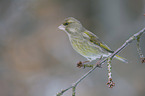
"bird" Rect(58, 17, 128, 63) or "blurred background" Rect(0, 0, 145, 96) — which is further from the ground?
"blurred background" Rect(0, 0, 145, 96)

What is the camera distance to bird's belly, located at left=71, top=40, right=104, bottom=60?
3.48m

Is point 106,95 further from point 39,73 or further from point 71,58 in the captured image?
Result: point 39,73

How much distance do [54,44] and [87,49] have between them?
458cm

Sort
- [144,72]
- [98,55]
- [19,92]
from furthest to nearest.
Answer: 1. [19,92]
2. [144,72]
3. [98,55]

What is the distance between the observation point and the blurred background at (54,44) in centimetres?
692

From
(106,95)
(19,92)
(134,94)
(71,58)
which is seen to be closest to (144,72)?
(134,94)

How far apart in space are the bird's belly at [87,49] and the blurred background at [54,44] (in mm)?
3230

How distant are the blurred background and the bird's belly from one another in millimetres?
3230

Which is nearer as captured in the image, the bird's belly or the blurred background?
the bird's belly

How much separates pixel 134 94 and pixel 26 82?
10.4 ft

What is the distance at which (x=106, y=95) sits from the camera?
22.0 feet

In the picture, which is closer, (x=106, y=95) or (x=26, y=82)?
(x=106, y=95)

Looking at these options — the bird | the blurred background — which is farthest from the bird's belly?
the blurred background

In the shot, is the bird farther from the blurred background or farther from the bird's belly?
the blurred background
